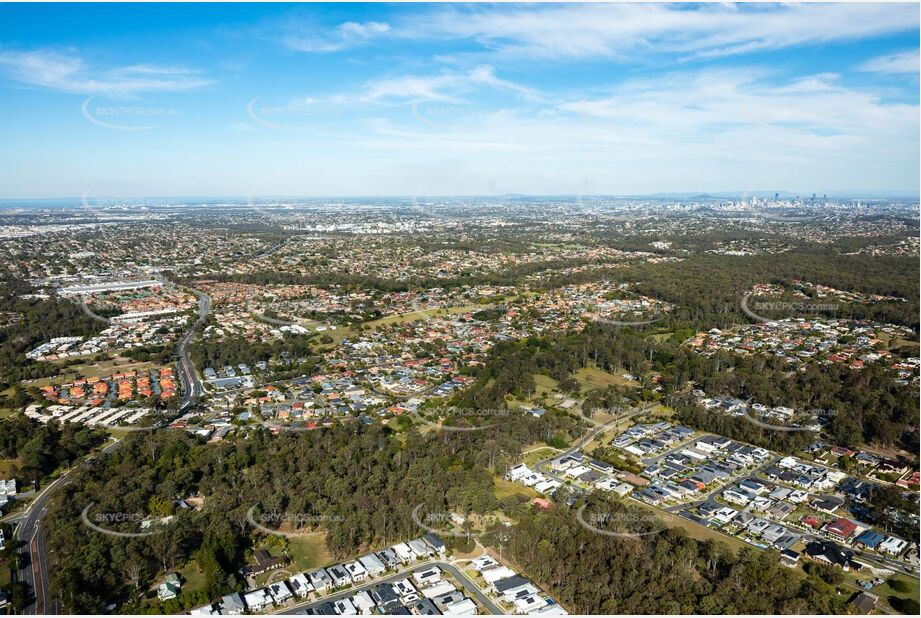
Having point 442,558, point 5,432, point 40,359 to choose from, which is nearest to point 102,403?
point 5,432

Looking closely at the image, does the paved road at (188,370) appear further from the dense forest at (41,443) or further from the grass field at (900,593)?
the grass field at (900,593)

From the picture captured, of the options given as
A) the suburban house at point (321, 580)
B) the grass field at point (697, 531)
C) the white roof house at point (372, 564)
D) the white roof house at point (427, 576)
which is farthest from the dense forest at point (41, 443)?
the grass field at point (697, 531)

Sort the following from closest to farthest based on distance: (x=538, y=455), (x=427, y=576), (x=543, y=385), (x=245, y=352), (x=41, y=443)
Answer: (x=427, y=576) < (x=41, y=443) < (x=538, y=455) < (x=543, y=385) < (x=245, y=352)

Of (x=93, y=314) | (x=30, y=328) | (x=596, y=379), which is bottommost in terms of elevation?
(x=596, y=379)

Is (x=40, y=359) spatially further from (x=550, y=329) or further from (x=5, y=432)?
(x=550, y=329)

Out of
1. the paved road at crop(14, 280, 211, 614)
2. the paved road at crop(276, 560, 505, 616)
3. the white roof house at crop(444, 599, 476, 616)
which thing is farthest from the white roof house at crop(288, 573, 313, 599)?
the paved road at crop(14, 280, 211, 614)

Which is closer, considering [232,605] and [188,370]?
[232,605]

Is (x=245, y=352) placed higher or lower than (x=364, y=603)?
higher

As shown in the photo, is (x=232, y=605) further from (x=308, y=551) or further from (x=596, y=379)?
(x=596, y=379)

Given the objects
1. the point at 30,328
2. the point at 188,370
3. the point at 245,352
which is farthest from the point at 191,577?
the point at 30,328
